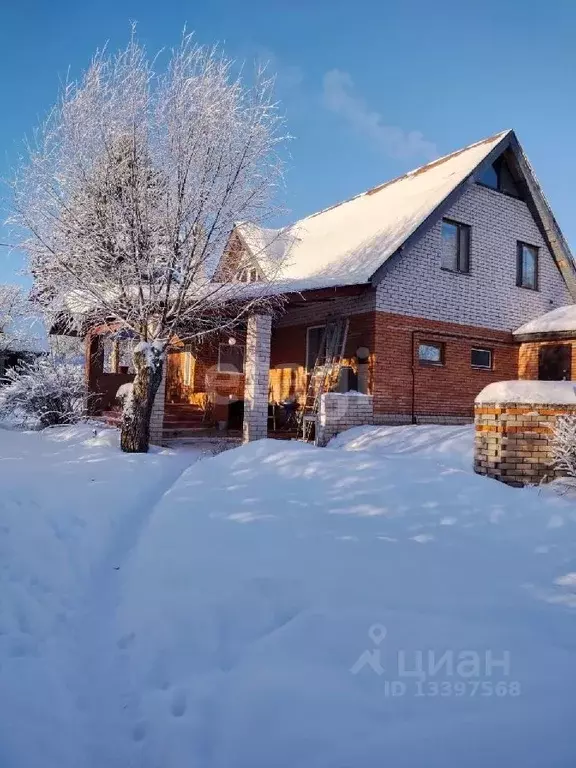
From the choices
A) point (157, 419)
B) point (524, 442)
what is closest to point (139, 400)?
point (157, 419)

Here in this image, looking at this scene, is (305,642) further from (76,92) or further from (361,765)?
(76,92)

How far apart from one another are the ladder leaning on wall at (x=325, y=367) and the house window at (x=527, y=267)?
6003mm

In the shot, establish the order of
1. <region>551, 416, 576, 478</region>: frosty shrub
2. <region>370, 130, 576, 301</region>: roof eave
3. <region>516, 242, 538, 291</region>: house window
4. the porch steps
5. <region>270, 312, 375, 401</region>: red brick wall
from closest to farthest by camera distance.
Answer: <region>551, 416, 576, 478</region>: frosty shrub < <region>370, 130, 576, 301</region>: roof eave < the porch steps < <region>270, 312, 375, 401</region>: red brick wall < <region>516, 242, 538, 291</region>: house window

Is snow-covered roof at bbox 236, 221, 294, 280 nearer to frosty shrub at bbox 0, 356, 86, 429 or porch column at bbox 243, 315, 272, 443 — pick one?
porch column at bbox 243, 315, 272, 443

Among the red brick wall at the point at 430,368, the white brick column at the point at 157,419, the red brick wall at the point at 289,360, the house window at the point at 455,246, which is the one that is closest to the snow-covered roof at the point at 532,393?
the red brick wall at the point at 430,368

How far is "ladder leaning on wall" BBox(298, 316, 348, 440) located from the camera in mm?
11766

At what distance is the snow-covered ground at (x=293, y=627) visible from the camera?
7.63 feet

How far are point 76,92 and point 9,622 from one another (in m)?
9.35

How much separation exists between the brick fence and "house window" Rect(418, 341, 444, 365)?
258 inches

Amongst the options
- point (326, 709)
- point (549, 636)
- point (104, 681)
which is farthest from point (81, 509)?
point (549, 636)

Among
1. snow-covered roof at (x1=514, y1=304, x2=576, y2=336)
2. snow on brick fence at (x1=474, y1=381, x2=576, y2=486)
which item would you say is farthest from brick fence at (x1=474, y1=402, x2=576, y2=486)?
snow-covered roof at (x1=514, y1=304, x2=576, y2=336)

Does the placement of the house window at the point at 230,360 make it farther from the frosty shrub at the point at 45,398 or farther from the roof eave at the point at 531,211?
the roof eave at the point at 531,211

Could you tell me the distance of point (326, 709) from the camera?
8.06ft

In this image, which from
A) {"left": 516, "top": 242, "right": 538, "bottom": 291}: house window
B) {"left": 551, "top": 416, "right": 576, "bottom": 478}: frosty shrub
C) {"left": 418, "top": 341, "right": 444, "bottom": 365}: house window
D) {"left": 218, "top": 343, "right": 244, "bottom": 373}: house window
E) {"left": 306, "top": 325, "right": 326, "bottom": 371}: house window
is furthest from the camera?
{"left": 218, "top": 343, "right": 244, "bottom": 373}: house window
